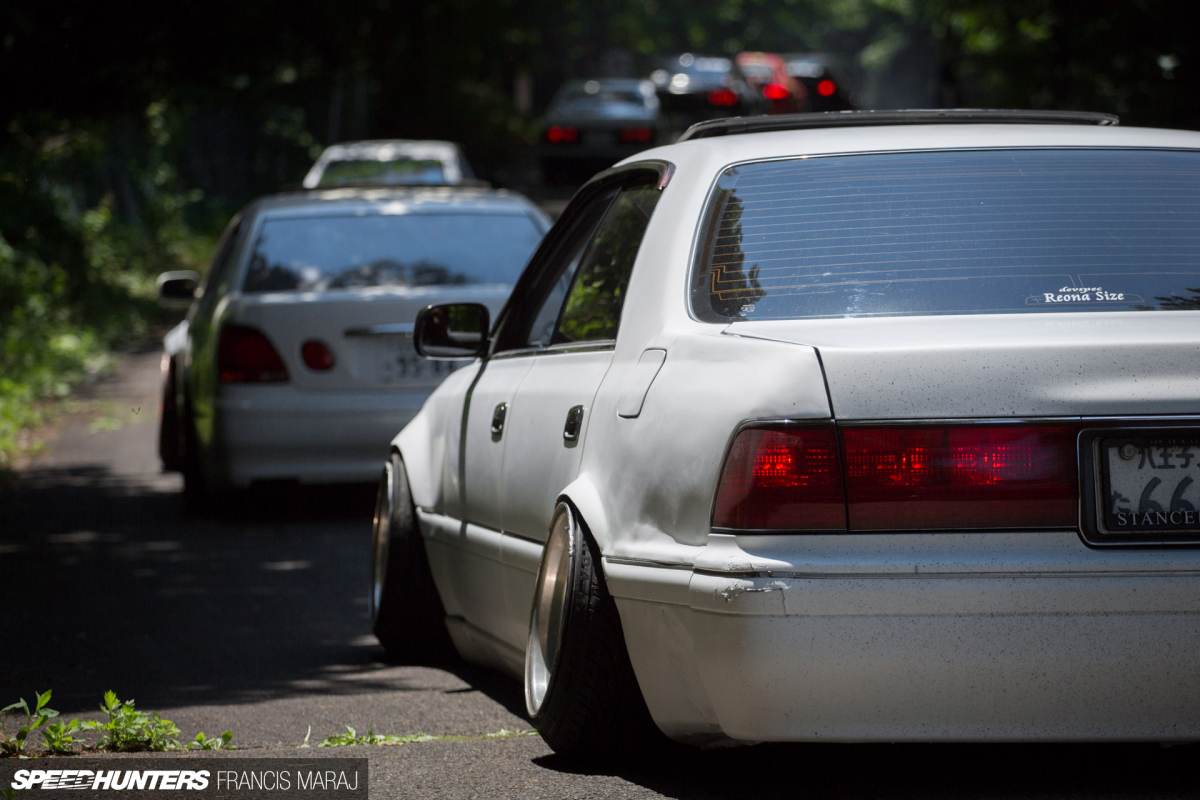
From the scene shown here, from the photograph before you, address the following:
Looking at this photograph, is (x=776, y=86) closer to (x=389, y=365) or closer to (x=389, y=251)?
(x=389, y=251)

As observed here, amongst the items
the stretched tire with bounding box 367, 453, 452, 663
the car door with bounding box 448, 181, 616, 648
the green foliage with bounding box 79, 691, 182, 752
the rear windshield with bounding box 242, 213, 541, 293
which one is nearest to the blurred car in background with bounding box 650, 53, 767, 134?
the rear windshield with bounding box 242, 213, 541, 293

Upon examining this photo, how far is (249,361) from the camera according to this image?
8836mm

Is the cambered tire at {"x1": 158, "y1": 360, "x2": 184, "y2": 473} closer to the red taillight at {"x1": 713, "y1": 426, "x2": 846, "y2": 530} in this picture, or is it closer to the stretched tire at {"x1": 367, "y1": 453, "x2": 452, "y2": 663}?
the stretched tire at {"x1": 367, "y1": 453, "x2": 452, "y2": 663}

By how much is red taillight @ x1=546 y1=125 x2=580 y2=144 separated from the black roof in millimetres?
26192

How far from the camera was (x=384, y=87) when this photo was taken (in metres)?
39.2

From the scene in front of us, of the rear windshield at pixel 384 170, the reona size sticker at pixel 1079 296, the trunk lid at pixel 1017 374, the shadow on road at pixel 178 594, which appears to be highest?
the reona size sticker at pixel 1079 296

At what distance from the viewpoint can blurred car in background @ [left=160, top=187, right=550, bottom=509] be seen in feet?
28.8

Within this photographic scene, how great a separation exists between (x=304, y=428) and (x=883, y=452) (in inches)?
227

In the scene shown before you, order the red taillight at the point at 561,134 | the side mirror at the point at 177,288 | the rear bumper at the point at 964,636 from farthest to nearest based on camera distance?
the red taillight at the point at 561,134
the side mirror at the point at 177,288
the rear bumper at the point at 964,636

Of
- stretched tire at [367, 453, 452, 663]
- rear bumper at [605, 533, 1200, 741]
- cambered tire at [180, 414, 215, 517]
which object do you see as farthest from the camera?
cambered tire at [180, 414, 215, 517]

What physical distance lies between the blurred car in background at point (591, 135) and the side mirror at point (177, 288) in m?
20.3

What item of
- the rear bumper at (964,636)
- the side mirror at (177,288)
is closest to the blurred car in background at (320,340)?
the side mirror at (177,288)

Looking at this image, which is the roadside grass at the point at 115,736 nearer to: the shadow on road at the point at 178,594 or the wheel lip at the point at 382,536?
the shadow on road at the point at 178,594

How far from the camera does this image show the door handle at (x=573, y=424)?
4148 millimetres
